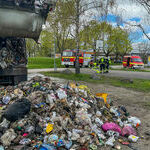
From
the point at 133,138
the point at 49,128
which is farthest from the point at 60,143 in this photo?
the point at 133,138

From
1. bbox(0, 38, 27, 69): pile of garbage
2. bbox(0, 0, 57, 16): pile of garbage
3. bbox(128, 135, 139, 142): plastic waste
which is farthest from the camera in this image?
bbox(0, 38, 27, 69): pile of garbage

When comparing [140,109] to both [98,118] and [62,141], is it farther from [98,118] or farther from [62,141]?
[62,141]

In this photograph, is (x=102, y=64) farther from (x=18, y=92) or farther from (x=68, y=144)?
(x=68, y=144)

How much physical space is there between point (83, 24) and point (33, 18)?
920 cm

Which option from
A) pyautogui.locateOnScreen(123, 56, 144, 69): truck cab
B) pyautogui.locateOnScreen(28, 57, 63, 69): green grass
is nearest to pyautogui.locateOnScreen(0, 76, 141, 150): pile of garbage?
pyautogui.locateOnScreen(28, 57, 63, 69): green grass

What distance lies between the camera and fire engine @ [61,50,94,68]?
24.9 m

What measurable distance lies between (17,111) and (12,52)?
91.8 inches

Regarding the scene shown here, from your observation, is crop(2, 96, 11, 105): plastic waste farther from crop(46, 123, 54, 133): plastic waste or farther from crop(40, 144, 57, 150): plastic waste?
crop(40, 144, 57, 150): plastic waste

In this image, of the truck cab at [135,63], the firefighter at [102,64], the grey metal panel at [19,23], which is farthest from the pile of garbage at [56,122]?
the truck cab at [135,63]

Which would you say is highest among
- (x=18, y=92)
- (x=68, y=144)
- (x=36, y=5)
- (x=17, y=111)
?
(x=36, y=5)

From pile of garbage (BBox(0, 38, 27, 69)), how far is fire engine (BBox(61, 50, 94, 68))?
18.9 m

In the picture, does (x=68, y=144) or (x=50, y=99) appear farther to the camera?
(x=50, y=99)

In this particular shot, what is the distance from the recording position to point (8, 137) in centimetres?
345

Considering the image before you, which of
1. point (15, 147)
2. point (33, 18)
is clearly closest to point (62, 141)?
point (15, 147)
